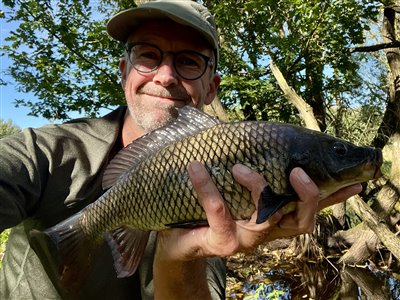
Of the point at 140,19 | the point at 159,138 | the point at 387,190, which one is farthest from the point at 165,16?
the point at 387,190

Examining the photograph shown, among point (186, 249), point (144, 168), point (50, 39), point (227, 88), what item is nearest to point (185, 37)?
point (144, 168)

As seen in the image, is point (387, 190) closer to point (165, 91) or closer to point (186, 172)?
point (165, 91)

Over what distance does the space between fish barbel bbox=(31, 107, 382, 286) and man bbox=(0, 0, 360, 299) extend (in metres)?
0.05

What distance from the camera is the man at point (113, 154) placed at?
4.88 feet

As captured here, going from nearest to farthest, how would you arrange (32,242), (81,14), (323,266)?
(32,242), (323,266), (81,14)

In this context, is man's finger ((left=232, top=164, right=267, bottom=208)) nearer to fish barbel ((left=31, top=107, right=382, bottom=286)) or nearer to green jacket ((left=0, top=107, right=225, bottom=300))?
A: fish barbel ((left=31, top=107, right=382, bottom=286))

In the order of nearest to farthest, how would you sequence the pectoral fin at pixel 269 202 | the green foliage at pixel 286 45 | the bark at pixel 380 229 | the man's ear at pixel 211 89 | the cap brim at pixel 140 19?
1. the pectoral fin at pixel 269 202
2. the cap brim at pixel 140 19
3. the man's ear at pixel 211 89
4. the bark at pixel 380 229
5. the green foliage at pixel 286 45

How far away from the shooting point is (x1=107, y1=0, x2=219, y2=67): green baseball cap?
2.17 meters

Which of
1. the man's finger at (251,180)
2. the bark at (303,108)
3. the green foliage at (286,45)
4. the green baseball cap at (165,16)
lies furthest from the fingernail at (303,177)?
the green foliage at (286,45)

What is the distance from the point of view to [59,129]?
2.06 meters

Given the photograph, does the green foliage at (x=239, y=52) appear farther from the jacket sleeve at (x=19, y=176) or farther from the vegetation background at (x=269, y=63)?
the jacket sleeve at (x=19, y=176)

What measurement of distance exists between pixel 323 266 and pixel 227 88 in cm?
380

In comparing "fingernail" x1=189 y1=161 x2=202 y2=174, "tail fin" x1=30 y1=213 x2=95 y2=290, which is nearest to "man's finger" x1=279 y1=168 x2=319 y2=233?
"fingernail" x1=189 y1=161 x2=202 y2=174

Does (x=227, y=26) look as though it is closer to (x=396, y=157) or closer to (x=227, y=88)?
(x=227, y=88)
